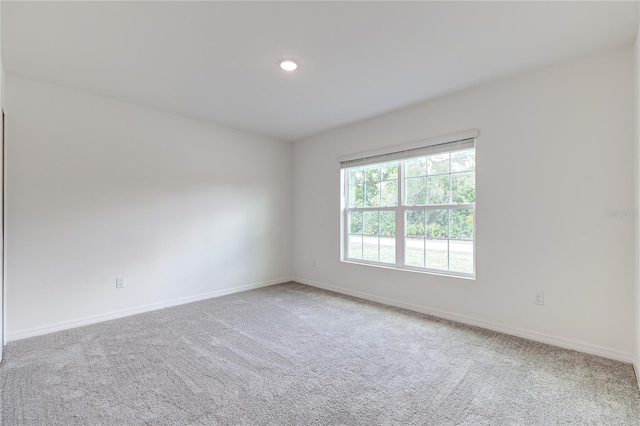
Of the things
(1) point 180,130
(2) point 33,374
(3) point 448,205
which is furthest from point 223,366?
(1) point 180,130

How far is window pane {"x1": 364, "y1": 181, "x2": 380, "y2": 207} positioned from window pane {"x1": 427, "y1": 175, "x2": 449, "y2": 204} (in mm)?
739

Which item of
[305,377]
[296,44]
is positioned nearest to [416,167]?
[296,44]

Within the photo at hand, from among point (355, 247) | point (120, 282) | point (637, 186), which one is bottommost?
point (120, 282)

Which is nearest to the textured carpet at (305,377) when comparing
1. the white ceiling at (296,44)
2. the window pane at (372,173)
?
the window pane at (372,173)

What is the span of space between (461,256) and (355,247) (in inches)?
58.9

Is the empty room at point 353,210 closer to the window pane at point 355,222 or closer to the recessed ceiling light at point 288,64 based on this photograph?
the recessed ceiling light at point 288,64

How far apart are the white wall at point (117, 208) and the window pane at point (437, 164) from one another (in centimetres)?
254

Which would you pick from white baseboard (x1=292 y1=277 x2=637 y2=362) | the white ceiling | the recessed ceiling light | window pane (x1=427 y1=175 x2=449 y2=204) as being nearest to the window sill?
white baseboard (x1=292 y1=277 x2=637 y2=362)

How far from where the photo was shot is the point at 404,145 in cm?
364

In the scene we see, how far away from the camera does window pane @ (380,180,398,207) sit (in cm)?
388

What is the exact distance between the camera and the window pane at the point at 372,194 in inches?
162

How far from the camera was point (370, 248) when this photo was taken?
4.16m

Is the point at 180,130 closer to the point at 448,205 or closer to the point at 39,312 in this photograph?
the point at 39,312

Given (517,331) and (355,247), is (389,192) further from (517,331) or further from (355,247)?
(517,331)
